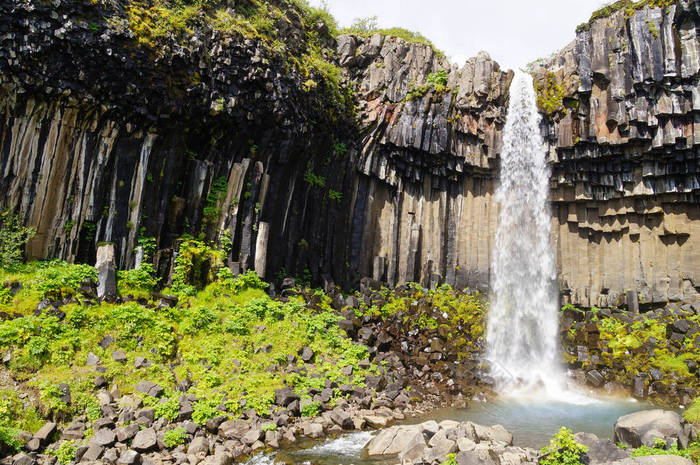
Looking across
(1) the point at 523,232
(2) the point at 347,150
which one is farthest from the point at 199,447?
(1) the point at 523,232

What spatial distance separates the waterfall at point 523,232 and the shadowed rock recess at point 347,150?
54 cm

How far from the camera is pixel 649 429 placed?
9141 mm

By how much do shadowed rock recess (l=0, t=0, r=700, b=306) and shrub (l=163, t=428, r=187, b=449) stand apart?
6721mm

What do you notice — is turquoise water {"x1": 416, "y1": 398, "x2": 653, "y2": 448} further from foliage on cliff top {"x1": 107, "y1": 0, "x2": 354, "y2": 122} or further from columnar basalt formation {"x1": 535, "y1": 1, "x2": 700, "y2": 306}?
foliage on cliff top {"x1": 107, "y1": 0, "x2": 354, "y2": 122}

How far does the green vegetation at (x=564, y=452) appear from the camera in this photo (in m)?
7.43

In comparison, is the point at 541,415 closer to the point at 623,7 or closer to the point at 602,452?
the point at 602,452

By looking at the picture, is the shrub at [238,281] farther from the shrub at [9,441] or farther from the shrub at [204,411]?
the shrub at [9,441]

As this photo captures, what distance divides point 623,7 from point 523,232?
10.2 m

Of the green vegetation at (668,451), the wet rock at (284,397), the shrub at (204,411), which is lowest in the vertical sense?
the shrub at (204,411)

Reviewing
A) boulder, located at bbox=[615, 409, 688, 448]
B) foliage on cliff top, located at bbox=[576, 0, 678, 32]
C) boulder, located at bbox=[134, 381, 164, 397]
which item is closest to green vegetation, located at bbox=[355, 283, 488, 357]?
boulder, located at bbox=[615, 409, 688, 448]

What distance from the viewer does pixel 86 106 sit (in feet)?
46.1

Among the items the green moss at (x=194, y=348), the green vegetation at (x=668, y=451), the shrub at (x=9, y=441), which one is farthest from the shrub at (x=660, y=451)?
the shrub at (x=9, y=441)

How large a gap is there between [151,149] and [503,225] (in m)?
15.1

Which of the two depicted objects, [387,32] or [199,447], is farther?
[387,32]
